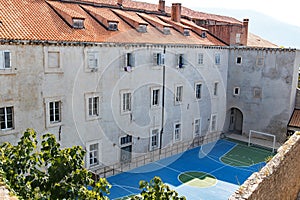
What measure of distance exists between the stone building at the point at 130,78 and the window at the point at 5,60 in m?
0.05

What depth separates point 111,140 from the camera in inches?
955

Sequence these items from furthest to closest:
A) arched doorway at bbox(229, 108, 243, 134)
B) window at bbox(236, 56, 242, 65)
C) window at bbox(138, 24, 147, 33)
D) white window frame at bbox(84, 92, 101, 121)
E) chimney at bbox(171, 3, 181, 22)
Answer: arched doorway at bbox(229, 108, 243, 134) < window at bbox(236, 56, 242, 65) < chimney at bbox(171, 3, 181, 22) < window at bbox(138, 24, 147, 33) < white window frame at bbox(84, 92, 101, 121)

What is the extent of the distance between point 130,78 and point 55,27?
676 centimetres

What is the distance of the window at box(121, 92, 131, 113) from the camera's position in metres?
24.9

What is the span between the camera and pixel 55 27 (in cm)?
2177

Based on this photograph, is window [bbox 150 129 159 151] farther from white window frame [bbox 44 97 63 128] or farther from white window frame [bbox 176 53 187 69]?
white window frame [bbox 44 97 63 128]

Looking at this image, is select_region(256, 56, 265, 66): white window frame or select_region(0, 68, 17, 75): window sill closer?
select_region(0, 68, 17, 75): window sill

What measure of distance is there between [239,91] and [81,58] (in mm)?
20453

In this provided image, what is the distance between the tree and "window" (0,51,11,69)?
8.95 m

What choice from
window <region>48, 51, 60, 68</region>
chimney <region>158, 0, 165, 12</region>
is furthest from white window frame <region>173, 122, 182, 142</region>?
chimney <region>158, 0, 165, 12</region>

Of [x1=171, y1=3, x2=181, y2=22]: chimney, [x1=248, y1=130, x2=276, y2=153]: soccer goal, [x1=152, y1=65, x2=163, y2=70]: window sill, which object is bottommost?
[x1=248, y1=130, x2=276, y2=153]: soccer goal

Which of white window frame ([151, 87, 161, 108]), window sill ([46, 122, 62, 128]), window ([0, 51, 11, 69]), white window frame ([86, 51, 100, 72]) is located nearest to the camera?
window ([0, 51, 11, 69])

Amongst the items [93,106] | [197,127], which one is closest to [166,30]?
[197,127]

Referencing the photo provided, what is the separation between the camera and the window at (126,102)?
2492cm
